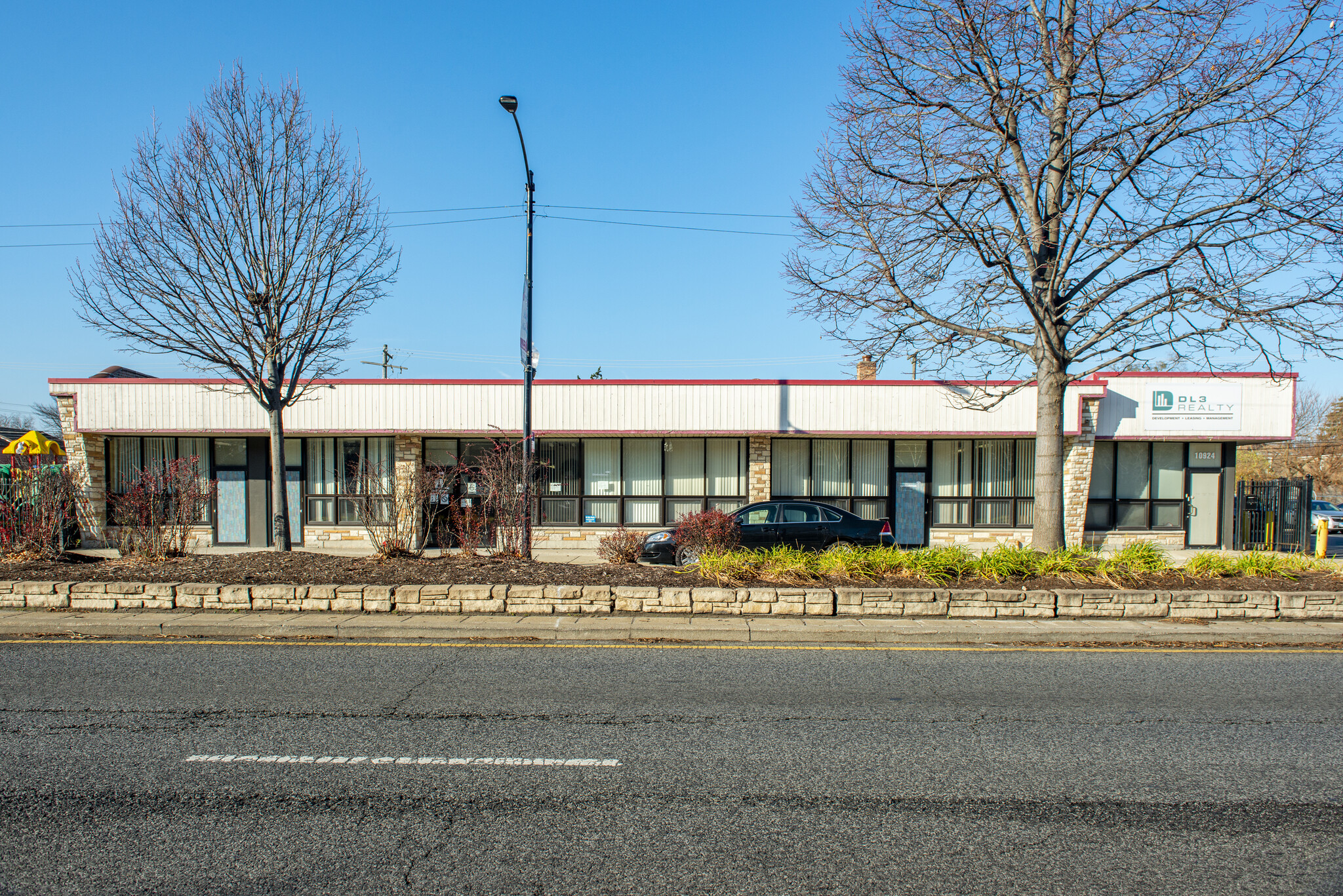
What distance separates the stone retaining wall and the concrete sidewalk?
0.14m

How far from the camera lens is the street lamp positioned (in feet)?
37.3

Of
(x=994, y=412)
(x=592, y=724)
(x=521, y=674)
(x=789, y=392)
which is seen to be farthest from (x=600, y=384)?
(x=592, y=724)

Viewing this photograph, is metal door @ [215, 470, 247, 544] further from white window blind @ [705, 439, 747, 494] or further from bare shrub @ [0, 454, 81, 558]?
white window blind @ [705, 439, 747, 494]

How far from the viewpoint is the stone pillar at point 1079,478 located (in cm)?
1847

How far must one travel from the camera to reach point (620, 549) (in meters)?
12.1

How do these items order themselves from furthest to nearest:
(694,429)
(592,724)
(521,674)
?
(694,429), (521,674), (592,724)

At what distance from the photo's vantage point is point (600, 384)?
18.2 meters

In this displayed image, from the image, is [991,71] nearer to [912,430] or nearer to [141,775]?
[912,430]

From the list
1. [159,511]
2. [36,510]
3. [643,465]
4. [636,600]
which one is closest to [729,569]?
[636,600]

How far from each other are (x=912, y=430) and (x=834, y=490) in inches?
97.6

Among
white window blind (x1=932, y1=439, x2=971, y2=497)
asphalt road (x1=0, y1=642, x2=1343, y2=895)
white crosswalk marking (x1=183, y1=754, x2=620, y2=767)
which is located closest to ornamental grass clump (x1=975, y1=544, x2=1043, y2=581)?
asphalt road (x1=0, y1=642, x2=1343, y2=895)

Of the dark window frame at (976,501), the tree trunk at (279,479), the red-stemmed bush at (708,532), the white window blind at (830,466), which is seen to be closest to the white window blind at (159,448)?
the tree trunk at (279,479)

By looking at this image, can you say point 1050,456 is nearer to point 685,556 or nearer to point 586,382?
point 685,556

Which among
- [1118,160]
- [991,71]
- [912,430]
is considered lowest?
[912,430]
